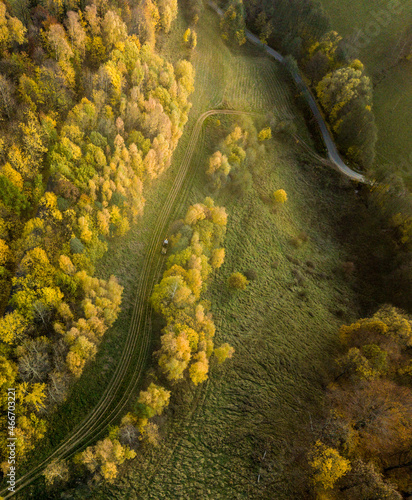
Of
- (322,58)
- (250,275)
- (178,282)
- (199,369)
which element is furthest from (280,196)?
(322,58)

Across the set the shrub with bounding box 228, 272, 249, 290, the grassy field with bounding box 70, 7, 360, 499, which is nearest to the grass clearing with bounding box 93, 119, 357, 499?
the grassy field with bounding box 70, 7, 360, 499

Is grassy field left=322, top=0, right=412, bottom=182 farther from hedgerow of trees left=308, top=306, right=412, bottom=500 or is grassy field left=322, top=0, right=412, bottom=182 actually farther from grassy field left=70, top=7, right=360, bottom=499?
hedgerow of trees left=308, top=306, right=412, bottom=500

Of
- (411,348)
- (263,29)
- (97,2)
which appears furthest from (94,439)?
(263,29)

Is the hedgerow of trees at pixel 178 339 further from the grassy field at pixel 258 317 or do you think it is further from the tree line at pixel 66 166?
the tree line at pixel 66 166

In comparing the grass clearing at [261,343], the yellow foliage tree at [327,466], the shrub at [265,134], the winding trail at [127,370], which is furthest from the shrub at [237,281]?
the shrub at [265,134]

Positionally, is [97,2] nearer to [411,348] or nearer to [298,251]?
[298,251]

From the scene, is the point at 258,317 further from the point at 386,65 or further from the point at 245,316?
the point at 386,65
